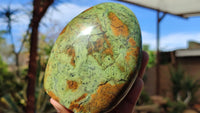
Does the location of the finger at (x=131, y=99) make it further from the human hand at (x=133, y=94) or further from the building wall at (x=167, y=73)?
the building wall at (x=167, y=73)

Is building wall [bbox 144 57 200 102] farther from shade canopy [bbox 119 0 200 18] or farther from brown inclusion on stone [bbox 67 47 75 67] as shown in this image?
brown inclusion on stone [bbox 67 47 75 67]

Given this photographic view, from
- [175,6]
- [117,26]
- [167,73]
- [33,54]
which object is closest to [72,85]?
[117,26]

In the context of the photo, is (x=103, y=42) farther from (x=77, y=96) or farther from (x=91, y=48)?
(x=77, y=96)

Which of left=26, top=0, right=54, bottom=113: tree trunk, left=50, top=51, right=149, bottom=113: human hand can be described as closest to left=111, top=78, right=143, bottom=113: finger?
left=50, top=51, right=149, bottom=113: human hand

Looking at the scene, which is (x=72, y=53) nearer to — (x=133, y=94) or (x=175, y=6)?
(x=133, y=94)

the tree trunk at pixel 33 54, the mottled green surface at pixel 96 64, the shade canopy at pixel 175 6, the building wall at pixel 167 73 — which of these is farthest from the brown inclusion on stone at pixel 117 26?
the building wall at pixel 167 73

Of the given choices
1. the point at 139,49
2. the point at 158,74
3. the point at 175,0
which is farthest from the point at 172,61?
the point at 139,49
